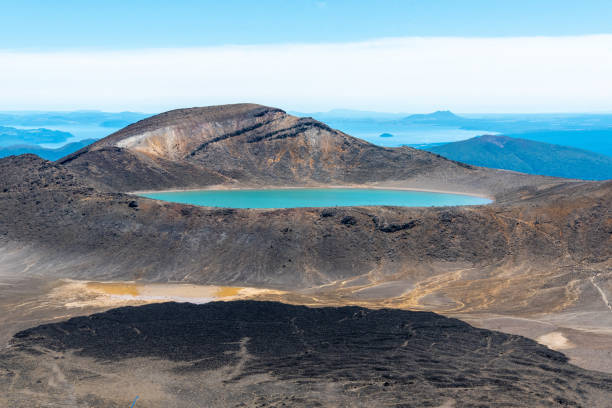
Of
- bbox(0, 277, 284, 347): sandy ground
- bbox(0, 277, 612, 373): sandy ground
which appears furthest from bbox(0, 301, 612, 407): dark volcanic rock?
bbox(0, 277, 284, 347): sandy ground

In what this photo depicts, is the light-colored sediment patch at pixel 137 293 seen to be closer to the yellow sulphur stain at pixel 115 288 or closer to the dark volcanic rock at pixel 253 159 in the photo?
the yellow sulphur stain at pixel 115 288

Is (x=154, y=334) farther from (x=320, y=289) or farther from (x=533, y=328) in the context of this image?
(x=533, y=328)

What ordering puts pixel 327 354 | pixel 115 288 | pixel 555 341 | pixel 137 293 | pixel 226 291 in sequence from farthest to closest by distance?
pixel 115 288 < pixel 226 291 < pixel 137 293 < pixel 555 341 < pixel 327 354

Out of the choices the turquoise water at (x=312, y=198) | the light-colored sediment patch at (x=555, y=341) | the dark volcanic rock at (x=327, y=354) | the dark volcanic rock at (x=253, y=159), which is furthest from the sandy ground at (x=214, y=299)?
the dark volcanic rock at (x=253, y=159)

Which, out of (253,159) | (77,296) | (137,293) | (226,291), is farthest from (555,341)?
(253,159)

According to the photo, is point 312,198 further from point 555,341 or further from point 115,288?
point 555,341
